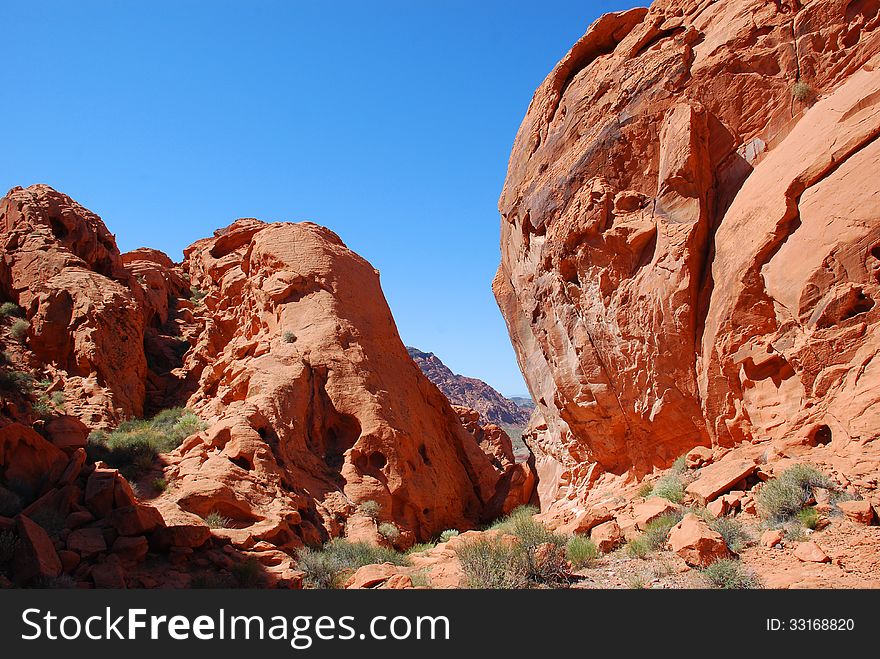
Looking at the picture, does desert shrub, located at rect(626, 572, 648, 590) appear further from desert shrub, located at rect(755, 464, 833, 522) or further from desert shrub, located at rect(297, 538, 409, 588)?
desert shrub, located at rect(297, 538, 409, 588)

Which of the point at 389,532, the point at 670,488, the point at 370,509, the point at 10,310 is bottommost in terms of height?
the point at 389,532

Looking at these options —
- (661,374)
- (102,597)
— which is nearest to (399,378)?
(661,374)

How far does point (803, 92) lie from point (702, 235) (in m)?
3.18

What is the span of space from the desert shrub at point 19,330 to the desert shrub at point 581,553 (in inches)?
669

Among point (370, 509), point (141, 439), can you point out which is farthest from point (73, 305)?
point (370, 509)

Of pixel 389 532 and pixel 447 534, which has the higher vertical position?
pixel 389 532

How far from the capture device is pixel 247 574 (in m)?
8.80

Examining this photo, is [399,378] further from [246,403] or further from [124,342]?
[124,342]

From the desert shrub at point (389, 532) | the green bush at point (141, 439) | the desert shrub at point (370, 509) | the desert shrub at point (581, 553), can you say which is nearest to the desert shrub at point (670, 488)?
the desert shrub at point (581, 553)

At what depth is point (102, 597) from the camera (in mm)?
5516

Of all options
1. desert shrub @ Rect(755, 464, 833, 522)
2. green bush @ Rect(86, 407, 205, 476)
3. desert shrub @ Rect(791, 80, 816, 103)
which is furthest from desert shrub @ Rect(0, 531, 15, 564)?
desert shrub @ Rect(791, 80, 816, 103)

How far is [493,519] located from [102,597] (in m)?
13.3

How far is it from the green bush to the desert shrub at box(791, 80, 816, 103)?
16.0 m

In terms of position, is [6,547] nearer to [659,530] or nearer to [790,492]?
[659,530]
